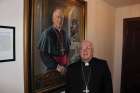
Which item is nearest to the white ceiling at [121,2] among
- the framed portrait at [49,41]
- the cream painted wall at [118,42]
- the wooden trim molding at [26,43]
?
the cream painted wall at [118,42]

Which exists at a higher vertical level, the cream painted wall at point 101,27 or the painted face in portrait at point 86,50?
the cream painted wall at point 101,27

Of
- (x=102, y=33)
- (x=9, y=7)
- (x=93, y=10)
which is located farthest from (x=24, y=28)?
(x=102, y=33)

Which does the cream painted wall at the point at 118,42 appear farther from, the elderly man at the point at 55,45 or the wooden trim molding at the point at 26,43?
the wooden trim molding at the point at 26,43

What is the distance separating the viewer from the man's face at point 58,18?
2.06 metres

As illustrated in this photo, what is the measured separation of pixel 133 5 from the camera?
3.79 metres

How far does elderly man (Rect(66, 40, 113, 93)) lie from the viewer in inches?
79.7

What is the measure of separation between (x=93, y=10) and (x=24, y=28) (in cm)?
159

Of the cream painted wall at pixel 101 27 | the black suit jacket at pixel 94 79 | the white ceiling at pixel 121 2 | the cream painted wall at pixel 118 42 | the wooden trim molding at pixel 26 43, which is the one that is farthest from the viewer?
the cream painted wall at pixel 118 42

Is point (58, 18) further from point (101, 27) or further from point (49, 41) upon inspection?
point (101, 27)

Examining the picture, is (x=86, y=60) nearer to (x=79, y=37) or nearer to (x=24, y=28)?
(x=79, y=37)

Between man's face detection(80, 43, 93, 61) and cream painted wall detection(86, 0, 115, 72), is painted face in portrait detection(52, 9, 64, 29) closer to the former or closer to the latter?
A: man's face detection(80, 43, 93, 61)

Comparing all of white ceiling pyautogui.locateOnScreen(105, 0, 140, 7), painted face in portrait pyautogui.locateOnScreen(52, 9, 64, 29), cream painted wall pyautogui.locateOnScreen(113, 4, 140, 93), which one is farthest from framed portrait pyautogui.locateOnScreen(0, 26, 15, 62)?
cream painted wall pyautogui.locateOnScreen(113, 4, 140, 93)

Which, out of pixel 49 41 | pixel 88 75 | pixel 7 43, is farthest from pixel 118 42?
pixel 7 43

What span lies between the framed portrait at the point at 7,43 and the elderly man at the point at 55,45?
352 mm
